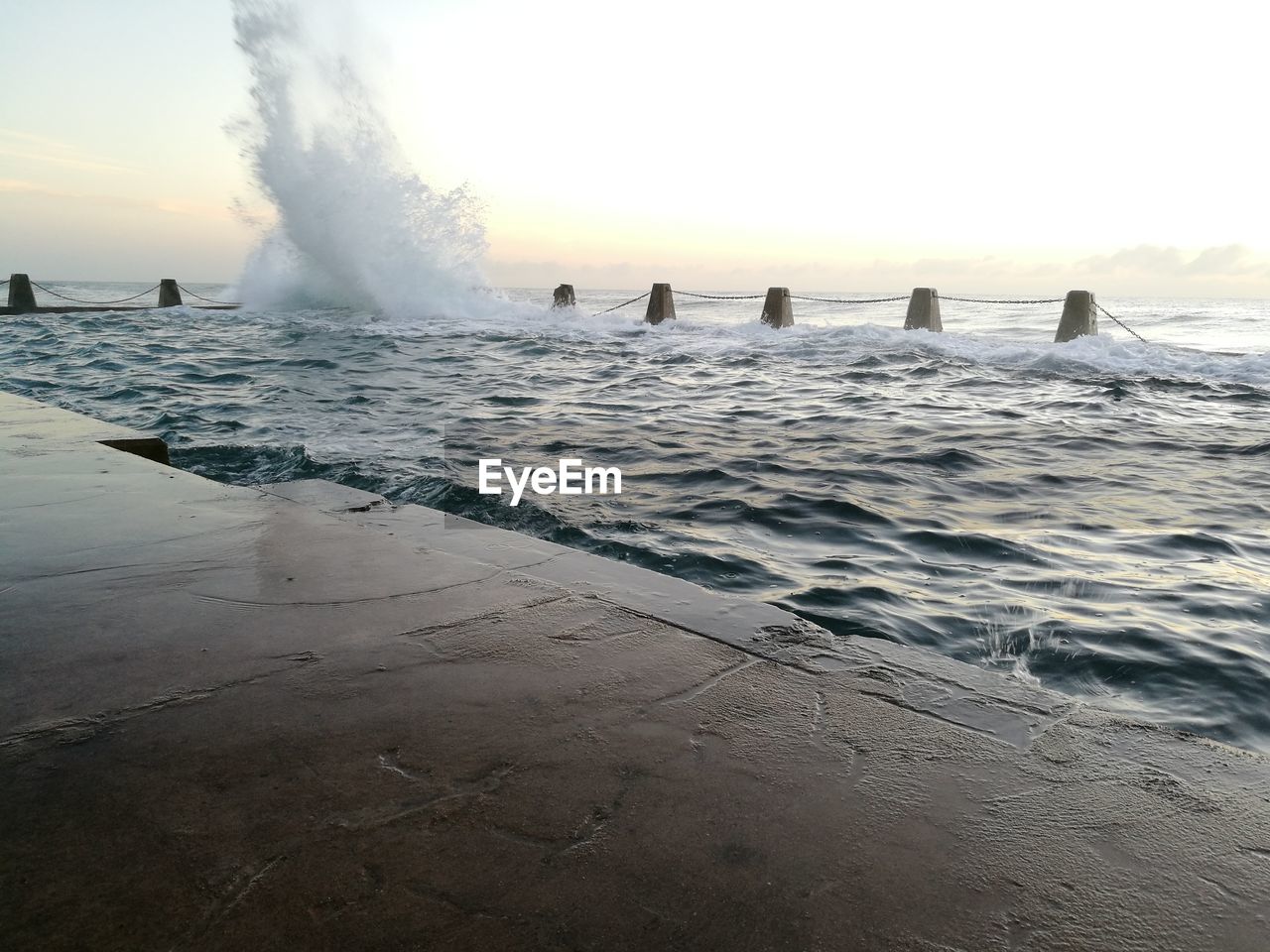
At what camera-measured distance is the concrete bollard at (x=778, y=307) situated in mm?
19453

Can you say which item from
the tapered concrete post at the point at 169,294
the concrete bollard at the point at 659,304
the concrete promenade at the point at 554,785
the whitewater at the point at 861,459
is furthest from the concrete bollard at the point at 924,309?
the tapered concrete post at the point at 169,294

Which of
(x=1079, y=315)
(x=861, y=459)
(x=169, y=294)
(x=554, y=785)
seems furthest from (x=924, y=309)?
(x=169, y=294)

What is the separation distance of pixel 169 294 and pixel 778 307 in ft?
63.0

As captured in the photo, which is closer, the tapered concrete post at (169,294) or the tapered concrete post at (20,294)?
the tapered concrete post at (20,294)

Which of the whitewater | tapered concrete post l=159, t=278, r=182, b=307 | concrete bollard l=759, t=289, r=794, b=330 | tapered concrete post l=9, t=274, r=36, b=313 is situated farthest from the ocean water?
tapered concrete post l=159, t=278, r=182, b=307

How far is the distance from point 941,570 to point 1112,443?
4357 millimetres

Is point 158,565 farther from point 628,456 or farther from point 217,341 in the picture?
point 217,341

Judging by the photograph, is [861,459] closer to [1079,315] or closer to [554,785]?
[554,785]

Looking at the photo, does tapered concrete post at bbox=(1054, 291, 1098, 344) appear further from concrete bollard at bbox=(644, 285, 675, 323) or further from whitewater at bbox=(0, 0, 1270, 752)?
concrete bollard at bbox=(644, 285, 675, 323)

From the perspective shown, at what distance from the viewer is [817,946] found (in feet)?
Answer: 4.02

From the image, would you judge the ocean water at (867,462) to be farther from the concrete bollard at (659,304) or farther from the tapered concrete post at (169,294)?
the tapered concrete post at (169,294)

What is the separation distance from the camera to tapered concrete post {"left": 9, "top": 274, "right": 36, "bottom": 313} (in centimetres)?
2286

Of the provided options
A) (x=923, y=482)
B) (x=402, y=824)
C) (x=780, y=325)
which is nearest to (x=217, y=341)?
(x=780, y=325)

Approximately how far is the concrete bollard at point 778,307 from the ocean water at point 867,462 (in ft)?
14.0
